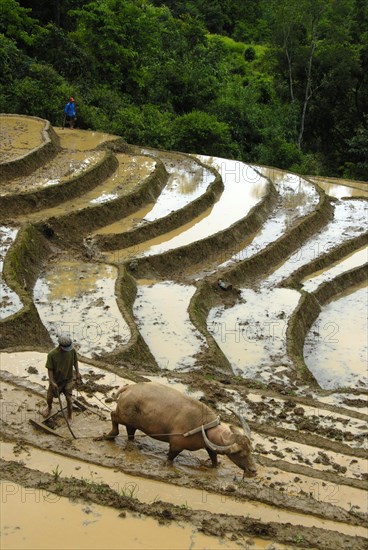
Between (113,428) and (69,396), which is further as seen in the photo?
(69,396)

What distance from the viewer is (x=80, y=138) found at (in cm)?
2152

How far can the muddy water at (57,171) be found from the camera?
16.0 metres

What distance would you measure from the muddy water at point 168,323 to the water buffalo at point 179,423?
3436 mm

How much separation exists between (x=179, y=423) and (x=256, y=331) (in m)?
5.85

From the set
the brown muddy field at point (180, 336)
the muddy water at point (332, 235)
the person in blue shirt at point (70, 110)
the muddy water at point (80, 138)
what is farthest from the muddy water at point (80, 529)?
the person in blue shirt at point (70, 110)

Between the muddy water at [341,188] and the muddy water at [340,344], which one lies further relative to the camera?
the muddy water at [341,188]

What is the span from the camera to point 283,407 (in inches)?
342

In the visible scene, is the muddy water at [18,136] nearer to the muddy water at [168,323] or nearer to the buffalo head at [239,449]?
the muddy water at [168,323]

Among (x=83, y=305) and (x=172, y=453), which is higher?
(x=172, y=453)

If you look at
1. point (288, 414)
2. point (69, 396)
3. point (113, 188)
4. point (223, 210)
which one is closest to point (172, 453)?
point (69, 396)

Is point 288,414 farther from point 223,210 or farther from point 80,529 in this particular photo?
point 223,210

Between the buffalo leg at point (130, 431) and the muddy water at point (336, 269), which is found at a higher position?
the buffalo leg at point (130, 431)

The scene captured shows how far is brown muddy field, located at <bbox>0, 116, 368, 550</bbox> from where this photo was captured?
6086mm

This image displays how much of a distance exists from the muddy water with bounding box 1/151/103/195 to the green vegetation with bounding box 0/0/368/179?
16.9 ft
